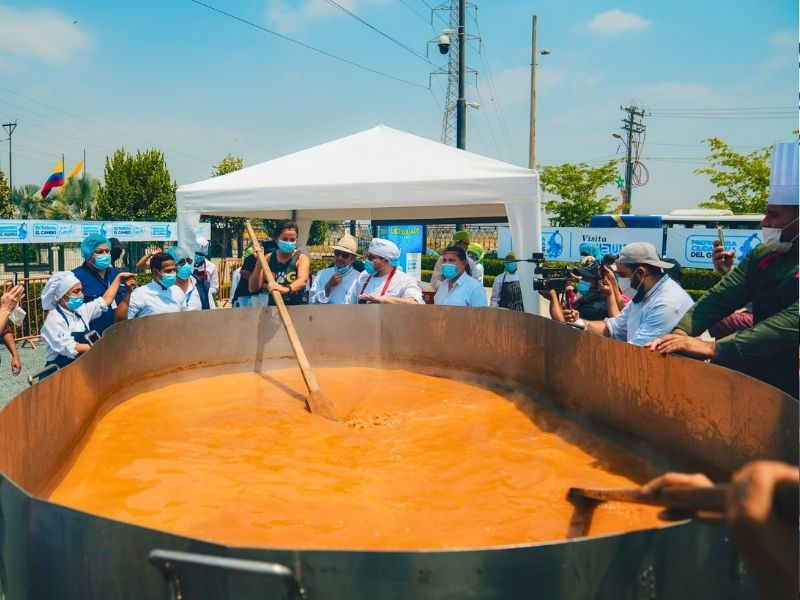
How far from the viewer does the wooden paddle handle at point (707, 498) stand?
81cm

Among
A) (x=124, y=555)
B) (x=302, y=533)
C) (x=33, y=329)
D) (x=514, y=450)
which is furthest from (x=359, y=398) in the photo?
(x=33, y=329)

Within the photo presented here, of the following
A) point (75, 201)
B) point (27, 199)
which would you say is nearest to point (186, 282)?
point (75, 201)

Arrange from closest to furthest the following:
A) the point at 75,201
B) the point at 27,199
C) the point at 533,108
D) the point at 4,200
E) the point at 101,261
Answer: the point at 101,261
the point at 533,108
the point at 4,200
the point at 75,201
the point at 27,199

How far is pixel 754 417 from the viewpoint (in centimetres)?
252

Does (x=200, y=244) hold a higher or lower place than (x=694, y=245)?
lower

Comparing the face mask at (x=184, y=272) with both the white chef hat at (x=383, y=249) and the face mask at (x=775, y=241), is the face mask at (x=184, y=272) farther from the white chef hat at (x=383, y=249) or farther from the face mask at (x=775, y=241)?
the face mask at (x=775, y=241)

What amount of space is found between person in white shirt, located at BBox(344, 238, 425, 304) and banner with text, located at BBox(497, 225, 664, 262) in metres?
10.6

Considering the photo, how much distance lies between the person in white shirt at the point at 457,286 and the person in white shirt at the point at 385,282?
0.85 ft

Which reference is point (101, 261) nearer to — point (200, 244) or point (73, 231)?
point (200, 244)

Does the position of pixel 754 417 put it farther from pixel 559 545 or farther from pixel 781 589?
Result: pixel 781 589

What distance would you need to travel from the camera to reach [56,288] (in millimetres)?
4375

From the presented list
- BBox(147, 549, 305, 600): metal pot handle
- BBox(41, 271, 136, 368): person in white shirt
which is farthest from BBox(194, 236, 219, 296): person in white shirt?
BBox(147, 549, 305, 600): metal pot handle

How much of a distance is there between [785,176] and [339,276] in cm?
392

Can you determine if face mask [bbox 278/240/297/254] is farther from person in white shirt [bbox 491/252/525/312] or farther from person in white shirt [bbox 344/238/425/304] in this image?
person in white shirt [bbox 491/252/525/312]
